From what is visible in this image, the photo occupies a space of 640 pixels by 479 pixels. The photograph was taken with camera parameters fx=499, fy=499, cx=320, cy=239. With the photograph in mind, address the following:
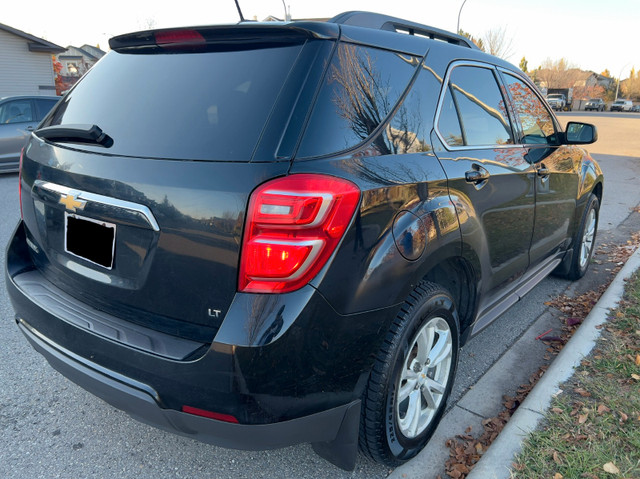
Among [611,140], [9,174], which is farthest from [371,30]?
[611,140]

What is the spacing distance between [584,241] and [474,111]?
263 cm

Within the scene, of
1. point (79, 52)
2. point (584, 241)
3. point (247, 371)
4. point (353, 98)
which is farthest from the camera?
point (79, 52)

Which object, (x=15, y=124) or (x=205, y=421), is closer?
(x=205, y=421)

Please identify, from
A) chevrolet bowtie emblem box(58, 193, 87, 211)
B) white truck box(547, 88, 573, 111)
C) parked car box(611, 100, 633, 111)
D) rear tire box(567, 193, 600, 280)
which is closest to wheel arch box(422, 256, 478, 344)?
chevrolet bowtie emblem box(58, 193, 87, 211)

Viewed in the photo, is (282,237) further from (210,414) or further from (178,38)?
(178,38)

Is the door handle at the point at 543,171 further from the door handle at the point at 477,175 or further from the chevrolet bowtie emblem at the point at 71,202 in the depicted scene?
the chevrolet bowtie emblem at the point at 71,202

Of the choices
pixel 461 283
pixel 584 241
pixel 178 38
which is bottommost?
pixel 584 241

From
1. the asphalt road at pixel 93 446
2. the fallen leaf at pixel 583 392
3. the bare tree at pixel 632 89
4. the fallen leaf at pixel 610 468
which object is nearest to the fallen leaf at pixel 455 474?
the asphalt road at pixel 93 446

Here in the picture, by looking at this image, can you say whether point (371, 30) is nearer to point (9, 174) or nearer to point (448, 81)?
point (448, 81)

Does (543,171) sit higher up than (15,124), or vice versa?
(543,171)

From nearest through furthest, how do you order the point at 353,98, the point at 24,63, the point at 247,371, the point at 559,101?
the point at 247,371 → the point at 353,98 → the point at 24,63 → the point at 559,101

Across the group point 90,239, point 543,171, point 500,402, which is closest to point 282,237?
point 90,239

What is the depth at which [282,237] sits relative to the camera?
1.64 meters

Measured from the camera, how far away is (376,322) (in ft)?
6.19
